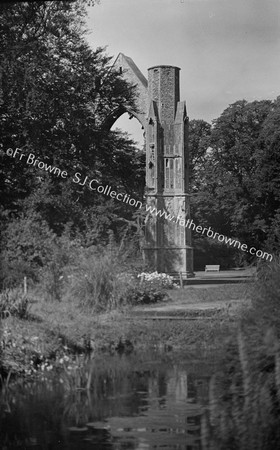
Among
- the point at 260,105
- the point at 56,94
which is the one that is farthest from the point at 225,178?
the point at 56,94

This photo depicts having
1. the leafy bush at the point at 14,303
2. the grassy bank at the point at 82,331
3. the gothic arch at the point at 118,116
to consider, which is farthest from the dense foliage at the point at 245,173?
the leafy bush at the point at 14,303

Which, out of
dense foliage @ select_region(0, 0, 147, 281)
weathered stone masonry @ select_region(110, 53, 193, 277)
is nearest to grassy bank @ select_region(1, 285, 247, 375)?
dense foliage @ select_region(0, 0, 147, 281)

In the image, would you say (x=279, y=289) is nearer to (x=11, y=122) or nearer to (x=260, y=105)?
(x=260, y=105)

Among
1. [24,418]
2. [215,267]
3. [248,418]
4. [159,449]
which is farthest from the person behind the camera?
[215,267]

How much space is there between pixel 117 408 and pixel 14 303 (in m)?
2.15

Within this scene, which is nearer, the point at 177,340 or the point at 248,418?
the point at 248,418

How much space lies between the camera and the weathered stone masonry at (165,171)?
6.27 metres

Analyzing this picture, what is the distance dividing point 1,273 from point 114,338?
3.39 ft

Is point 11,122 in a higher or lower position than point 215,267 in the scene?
higher

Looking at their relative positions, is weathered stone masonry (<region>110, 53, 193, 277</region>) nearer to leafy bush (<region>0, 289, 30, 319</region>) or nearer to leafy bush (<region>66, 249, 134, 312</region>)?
leafy bush (<region>66, 249, 134, 312</region>)

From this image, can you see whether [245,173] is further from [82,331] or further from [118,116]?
[118,116]

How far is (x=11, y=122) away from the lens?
20.2 feet

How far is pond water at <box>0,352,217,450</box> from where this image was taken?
352 centimetres

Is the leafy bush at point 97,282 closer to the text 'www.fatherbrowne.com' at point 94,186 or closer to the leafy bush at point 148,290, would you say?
the leafy bush at point 148,290
